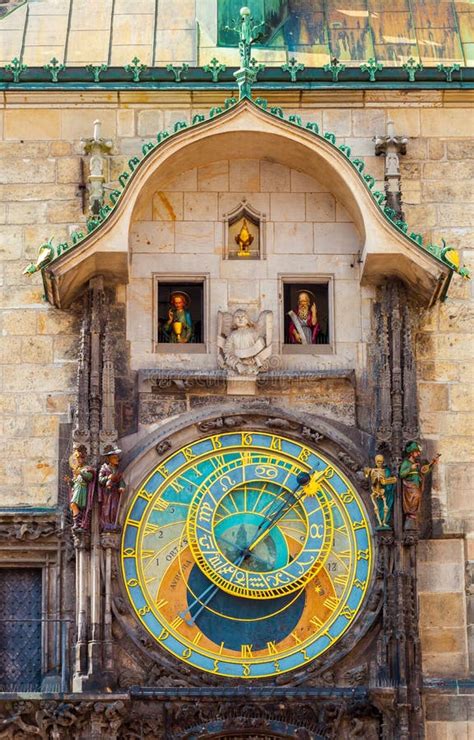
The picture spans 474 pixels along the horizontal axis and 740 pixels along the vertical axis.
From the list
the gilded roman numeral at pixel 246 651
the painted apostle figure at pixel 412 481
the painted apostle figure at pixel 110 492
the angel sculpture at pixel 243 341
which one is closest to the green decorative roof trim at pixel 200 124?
the angel sculpture at pixel 243 341

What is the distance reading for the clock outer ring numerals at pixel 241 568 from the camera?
15.7 meters

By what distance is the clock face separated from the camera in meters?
15.6

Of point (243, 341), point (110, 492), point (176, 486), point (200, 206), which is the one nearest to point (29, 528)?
point (110, 492)

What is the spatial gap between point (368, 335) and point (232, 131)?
1.65 metres

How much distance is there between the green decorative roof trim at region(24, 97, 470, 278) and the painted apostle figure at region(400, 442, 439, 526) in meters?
1.29

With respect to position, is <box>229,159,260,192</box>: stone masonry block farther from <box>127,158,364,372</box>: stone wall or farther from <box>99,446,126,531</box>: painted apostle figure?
<box>99,446,126,531</box>: painted apostle figure

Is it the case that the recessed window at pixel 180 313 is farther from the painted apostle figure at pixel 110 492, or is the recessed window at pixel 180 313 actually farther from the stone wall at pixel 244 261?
the painted apostle figure at pixel 110 492

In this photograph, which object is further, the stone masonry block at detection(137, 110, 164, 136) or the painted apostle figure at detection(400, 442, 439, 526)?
the stone masonry block at detection(137, 110, 164, 136)

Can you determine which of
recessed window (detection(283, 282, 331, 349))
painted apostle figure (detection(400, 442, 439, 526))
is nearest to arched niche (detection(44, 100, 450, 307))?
recessed window (detection(283, 282, 331, 349))

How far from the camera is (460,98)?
16938 mm

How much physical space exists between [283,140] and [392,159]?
2.71 ft

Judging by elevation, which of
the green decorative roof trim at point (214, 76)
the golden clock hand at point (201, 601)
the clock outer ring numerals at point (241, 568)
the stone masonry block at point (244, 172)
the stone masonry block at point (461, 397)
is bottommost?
the golden clock hand at point (201, 601)

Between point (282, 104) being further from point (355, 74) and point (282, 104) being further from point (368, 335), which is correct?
point (368, 335)

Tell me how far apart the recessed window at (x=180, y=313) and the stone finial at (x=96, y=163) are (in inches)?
27.5
